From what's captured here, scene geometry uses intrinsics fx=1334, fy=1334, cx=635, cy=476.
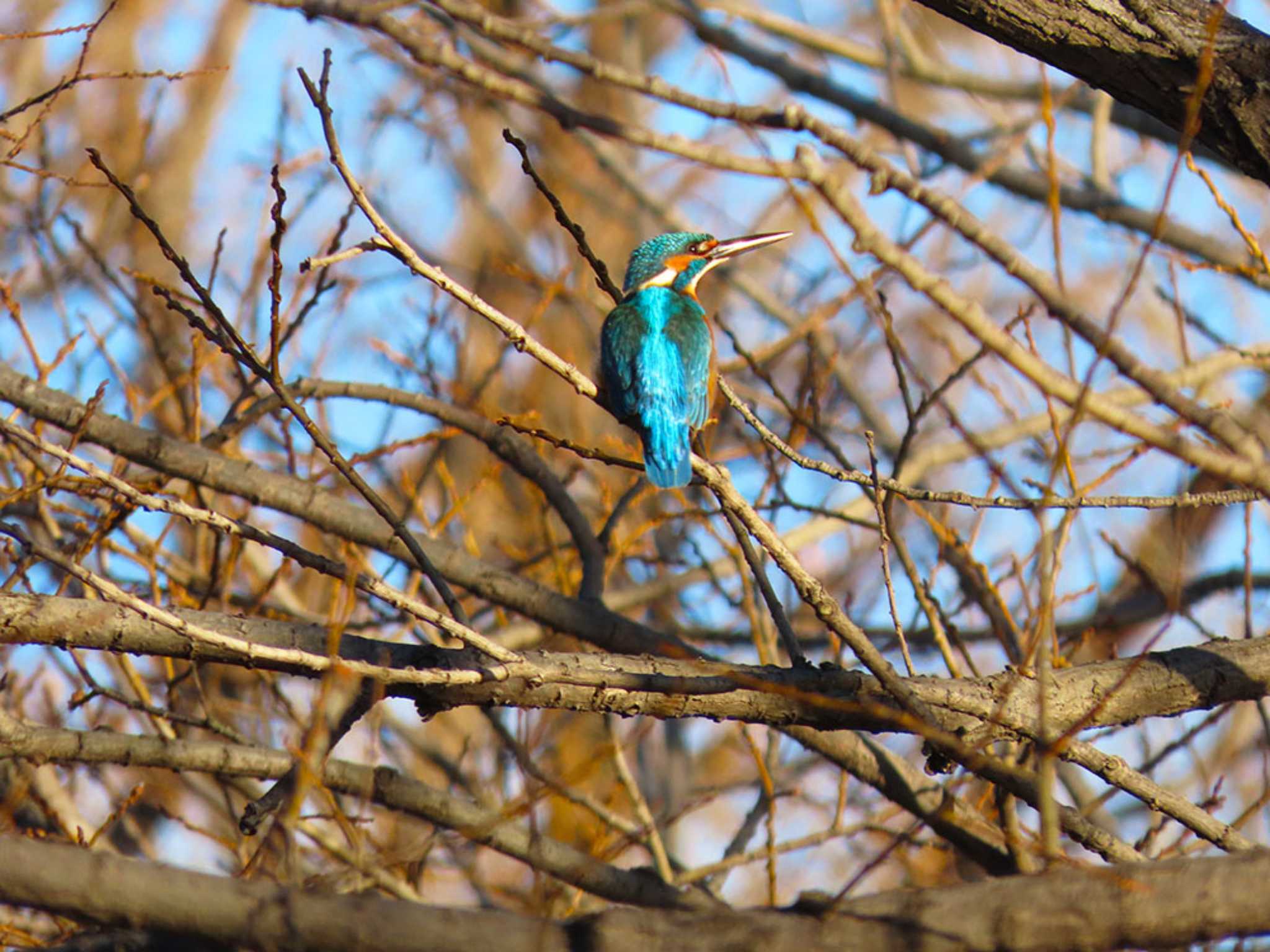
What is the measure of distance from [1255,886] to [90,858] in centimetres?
149

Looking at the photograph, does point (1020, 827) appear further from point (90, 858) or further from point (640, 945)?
point (90, 858)

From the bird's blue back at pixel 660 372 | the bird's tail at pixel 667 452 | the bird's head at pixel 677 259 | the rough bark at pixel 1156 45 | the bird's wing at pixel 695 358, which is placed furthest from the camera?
the bird's head at pixel 677 259

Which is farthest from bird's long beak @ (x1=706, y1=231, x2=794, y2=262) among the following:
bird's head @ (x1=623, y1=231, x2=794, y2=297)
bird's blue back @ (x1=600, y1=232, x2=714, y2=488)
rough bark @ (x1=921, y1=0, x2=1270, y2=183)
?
rough bark @ (x1=921, y1=0, x2=1270, y2=183)

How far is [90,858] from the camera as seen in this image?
1.63 m

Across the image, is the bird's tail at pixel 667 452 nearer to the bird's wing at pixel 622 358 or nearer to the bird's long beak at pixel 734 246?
the bird's wing at pixel 622 358

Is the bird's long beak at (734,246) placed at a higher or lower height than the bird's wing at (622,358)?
higher

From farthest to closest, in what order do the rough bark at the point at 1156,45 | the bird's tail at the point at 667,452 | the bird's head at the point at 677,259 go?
the bird's head at the point at 677,259 < the bird's tail at the point at 667,452 < the rough bark at the point at 1156,45

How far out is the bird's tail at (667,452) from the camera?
3475 millimetres

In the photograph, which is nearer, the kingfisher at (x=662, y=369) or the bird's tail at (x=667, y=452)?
the bird's tail at (x=667, y=452)

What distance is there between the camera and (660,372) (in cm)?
392

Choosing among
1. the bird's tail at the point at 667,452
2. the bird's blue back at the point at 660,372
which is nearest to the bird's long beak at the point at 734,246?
the bird's blue back at the point at 660,372

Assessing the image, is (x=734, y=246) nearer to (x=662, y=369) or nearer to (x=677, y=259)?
(x=677, y=259)

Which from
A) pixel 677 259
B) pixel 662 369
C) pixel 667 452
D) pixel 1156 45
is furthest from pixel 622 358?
pixel 1156 45

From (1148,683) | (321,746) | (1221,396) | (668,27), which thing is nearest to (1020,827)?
(1148,683)
